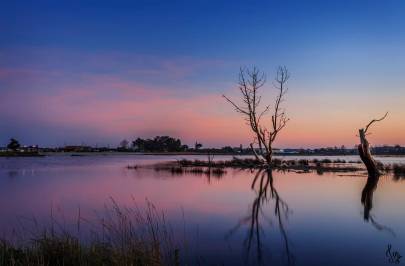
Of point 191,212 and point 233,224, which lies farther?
point 191,212

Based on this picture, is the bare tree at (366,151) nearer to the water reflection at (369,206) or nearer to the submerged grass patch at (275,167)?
the submerged grass patch at (275,167)

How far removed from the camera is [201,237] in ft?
25.9

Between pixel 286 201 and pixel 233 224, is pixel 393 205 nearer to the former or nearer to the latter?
pixel 286 201

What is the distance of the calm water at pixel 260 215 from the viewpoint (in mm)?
6879

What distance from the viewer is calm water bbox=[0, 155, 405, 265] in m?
6.88

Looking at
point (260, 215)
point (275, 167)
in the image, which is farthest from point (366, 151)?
point (260, 215)

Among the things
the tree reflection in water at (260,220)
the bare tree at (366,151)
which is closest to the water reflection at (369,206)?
the tree reflection in water at (260,220)

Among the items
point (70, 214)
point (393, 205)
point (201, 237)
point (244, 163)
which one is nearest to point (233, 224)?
point (201, 237)

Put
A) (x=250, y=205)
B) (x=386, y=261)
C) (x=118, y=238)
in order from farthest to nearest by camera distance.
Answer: (x=250, y=205), (x=118, y=238), (x=386, y=261)

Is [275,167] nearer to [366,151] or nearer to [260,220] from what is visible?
[366,151]

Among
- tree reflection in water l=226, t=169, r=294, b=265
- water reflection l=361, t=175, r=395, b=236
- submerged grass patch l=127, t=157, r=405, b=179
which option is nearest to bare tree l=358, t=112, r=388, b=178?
submerged grass patch l=127, t=157, r=405, b=179

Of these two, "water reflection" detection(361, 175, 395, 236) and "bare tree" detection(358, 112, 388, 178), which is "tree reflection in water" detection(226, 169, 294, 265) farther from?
"bare tree" detection(358, 112, 388, 178)

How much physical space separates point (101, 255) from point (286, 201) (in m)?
8.42

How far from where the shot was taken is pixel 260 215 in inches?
414
